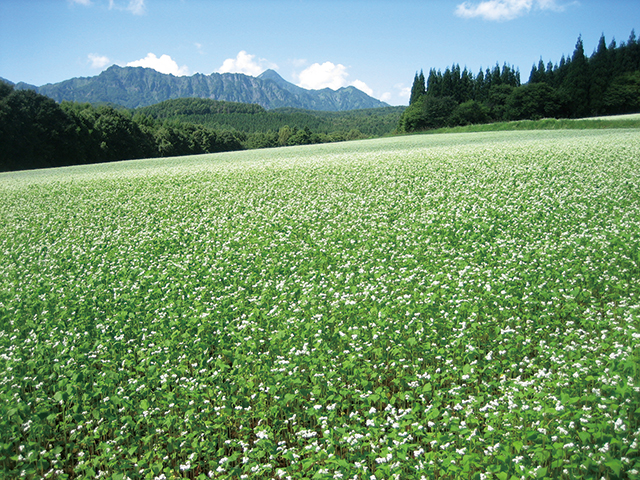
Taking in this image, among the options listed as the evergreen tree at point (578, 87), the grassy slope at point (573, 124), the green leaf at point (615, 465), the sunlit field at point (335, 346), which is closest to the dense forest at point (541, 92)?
the evergreen tree at point (578, 87)

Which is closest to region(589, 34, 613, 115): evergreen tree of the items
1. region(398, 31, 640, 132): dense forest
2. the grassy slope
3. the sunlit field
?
region(398, 31, 640, 132): dense forest

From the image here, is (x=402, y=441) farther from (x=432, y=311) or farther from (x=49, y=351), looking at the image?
(x=49, y=351)

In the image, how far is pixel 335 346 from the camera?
7121 millimetres

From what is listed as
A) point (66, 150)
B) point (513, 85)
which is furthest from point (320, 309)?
point (513, 85)

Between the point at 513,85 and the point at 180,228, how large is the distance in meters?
140

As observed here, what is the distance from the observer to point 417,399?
5641mm

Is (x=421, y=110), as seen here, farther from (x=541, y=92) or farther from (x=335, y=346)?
(x=335, y=346)

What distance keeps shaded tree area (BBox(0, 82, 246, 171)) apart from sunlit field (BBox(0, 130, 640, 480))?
7027cm

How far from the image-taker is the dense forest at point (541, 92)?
10250 cm

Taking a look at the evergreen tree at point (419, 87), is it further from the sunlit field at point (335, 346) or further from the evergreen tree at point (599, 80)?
the sunlit field at point (335, 346)

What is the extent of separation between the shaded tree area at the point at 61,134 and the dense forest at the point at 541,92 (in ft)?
250

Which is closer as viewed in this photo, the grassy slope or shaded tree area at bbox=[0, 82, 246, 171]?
the grassy slope

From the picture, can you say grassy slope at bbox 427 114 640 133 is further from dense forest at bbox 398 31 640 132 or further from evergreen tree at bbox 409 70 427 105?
evergreen tree at bbox 409 70 427 105

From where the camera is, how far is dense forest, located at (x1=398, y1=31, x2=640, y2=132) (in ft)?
336
